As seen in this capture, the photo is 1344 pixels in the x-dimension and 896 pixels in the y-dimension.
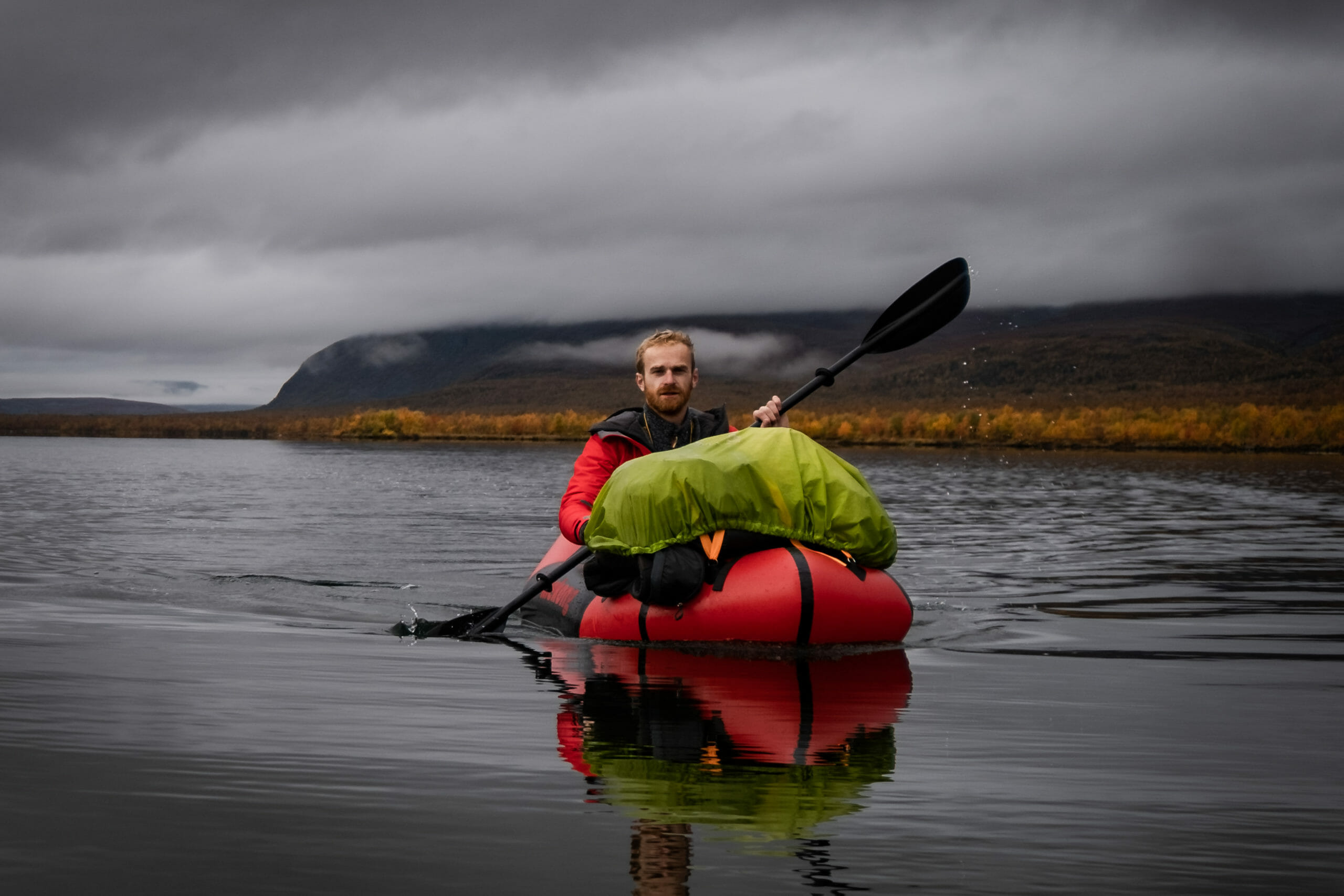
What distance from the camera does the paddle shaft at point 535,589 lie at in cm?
824

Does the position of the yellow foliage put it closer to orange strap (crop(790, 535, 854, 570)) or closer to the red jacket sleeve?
the red jacket sleeve

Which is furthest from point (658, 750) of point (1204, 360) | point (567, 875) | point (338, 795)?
point (1204, 360)

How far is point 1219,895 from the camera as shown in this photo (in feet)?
10.0

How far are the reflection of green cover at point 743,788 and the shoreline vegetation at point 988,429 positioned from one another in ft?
116

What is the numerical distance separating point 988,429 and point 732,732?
68.6m

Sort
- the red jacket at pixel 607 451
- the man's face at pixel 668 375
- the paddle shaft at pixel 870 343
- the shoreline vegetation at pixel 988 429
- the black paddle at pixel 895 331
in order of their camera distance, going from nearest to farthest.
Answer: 1. the man's face at pixel 668 375
2. the red jacket at pixel 607 451
3. the black paddle at pixel 895 331
4. the paddle shaft at pixel 870 343
5. the shoreline vegetation at pixel 988 429

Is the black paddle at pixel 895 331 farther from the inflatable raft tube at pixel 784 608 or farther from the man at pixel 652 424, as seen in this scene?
→ the inflatable raft tube at pixel 784 608

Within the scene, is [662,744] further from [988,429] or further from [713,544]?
[988,429]

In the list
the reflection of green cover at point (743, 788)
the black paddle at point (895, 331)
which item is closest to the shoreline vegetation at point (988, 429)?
the black paddle at point (895, 331)

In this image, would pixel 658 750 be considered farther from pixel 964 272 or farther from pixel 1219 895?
pixel 964 272

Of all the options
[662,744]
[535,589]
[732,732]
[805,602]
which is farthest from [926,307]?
[662,744]

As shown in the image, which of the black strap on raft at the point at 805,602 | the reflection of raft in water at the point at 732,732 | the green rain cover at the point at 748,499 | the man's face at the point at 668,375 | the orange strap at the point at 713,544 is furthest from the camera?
the man's face at the point at 668,375

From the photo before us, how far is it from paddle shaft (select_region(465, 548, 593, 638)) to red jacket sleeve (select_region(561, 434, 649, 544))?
0.55ft

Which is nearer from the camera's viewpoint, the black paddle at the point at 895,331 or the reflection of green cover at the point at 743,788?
the reflection of green cover at the point at 743,788
